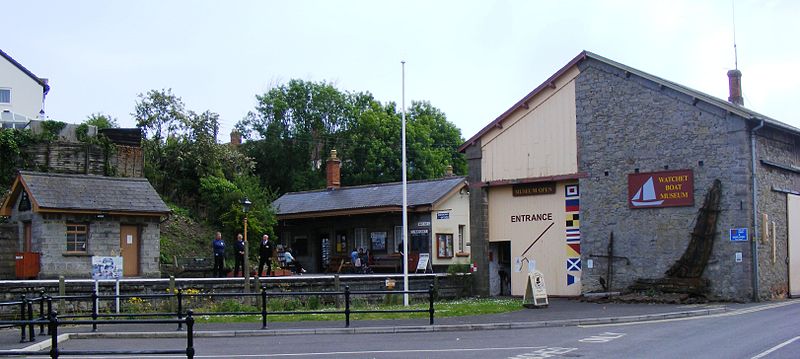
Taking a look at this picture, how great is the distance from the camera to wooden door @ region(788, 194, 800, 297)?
27469mm

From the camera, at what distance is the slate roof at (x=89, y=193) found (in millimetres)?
30203


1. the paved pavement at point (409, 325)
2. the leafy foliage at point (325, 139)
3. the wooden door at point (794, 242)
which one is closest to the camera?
the paved pavement at point (409, 325)

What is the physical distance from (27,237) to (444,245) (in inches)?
766

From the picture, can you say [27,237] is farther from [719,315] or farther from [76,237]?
Result: [719,315]

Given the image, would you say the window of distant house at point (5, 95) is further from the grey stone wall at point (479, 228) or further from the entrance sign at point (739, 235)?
the entrance sign at point (739, 235)

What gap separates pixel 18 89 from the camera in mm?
55625

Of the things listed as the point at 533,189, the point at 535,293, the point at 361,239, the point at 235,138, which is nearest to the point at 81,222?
the point at 361,239

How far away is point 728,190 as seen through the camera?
2539 centimetres

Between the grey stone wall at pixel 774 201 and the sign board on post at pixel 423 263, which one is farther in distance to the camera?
the sign board on post at pixel 423 263

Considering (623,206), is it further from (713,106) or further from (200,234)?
(200,234)

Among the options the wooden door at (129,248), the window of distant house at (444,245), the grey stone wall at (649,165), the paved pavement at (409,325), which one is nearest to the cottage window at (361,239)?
the window of distant house at (444,245)

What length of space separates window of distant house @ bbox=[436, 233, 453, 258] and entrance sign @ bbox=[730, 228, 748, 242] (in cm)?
1818

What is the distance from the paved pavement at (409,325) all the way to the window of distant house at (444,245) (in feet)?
58.3

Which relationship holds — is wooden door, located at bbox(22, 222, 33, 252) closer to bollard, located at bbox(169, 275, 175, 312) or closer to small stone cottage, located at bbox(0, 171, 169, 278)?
small stone cottage, located at bbox(0, 171, 169, 278)
